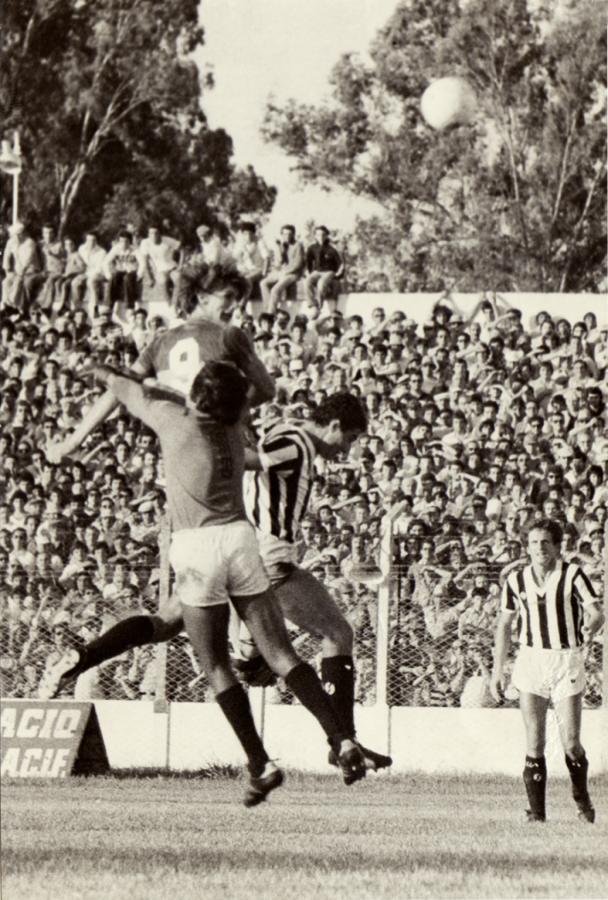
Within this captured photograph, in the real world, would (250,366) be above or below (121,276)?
below

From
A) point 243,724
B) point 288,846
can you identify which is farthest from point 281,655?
point 288,846

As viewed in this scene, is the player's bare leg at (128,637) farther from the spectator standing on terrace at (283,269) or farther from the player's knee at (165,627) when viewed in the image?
the spectator standing on terrace at (283,269)

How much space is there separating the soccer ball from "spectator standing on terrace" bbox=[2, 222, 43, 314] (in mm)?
4743

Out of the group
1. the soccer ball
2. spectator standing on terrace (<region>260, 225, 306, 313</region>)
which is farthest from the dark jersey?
the soccer ball

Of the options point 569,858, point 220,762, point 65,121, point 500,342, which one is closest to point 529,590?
point 569,858

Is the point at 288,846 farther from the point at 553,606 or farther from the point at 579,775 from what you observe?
the point at 553,606

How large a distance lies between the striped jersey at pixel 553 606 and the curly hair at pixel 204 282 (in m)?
3.09

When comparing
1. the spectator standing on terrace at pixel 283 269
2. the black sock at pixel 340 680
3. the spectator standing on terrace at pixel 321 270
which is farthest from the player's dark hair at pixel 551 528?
the spectator standing on terrace at pixel 321 270

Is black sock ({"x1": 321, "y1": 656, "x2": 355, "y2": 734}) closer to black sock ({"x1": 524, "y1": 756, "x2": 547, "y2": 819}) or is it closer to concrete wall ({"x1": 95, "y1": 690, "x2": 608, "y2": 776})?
black sock ({"x1": 524, "y1": 756, "x2": 547, "y2": 819})

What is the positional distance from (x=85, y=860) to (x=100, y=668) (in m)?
4.65

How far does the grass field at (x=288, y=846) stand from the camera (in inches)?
314

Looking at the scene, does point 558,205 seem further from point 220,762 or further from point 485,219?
point 220,762

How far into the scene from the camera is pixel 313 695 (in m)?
7.45

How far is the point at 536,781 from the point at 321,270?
9213 mm
